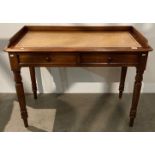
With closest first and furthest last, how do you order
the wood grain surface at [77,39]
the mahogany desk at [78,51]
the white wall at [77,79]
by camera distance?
the mahogany desk at [78,51]
the wood grain surface at [77,39]
the white wall at [77,79]

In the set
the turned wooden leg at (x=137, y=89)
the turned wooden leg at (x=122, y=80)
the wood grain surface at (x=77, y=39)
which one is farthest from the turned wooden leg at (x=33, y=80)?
the turned wooden leg at (x=137, y=89)

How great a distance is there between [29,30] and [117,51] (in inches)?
33.2

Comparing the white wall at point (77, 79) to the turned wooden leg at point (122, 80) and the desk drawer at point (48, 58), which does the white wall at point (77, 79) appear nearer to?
the turned wooden leg at point (122, 80)

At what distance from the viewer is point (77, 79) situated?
2213mm

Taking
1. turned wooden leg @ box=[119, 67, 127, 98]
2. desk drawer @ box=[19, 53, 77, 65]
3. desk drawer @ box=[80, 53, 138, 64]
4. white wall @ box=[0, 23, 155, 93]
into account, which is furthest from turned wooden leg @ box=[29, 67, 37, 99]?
turned wooden leg @ box=[119, 67, 127, 98]

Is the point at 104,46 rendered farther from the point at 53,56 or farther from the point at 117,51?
the point at 53,56

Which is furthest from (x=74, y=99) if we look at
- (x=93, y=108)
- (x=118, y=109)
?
(x=118, y=109)

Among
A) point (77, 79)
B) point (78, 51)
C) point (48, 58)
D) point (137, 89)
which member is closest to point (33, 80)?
point (77, 79)

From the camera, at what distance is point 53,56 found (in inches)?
56.2

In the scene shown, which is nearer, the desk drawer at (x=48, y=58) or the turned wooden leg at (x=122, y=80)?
the desk drawer at (x=48, y=58)

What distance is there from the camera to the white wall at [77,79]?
215 centimetres

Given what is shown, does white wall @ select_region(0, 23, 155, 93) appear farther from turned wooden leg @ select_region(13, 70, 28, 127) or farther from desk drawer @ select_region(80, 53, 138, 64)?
desk drawer @ select_region(80, 53, 138, 64)

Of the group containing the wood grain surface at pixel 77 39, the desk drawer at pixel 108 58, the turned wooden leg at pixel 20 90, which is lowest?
the turned wooden leg at pixel 20 90
